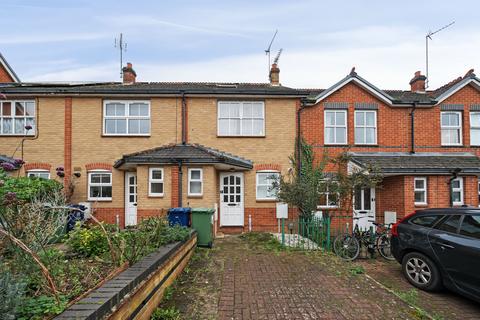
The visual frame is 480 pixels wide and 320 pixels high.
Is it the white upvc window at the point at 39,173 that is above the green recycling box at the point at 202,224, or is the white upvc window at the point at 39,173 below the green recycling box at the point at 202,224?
above

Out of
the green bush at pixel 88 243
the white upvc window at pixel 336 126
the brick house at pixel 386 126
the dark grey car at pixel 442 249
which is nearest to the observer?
the dark grey car at pixel 442 249

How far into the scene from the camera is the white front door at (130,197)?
12.3 meters

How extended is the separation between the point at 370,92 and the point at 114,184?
12.1m

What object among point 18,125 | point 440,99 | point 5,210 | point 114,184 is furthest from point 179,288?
point 440,99

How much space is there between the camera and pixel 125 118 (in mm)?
12797

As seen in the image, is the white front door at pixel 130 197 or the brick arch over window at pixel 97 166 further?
the brick arch over window at pixel 97 166

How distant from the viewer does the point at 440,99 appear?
13.6 metres

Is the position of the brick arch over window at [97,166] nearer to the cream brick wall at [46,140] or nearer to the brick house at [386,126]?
the cream brick wall at [46,140]

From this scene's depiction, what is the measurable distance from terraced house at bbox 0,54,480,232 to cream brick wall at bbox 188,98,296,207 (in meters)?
0.04

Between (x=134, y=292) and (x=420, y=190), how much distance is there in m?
12.5

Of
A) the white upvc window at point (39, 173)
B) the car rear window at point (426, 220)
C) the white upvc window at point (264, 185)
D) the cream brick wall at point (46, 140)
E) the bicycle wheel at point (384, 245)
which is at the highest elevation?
the cream brick wall at point (46, 140)

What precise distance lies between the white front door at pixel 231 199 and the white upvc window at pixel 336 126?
454 cm

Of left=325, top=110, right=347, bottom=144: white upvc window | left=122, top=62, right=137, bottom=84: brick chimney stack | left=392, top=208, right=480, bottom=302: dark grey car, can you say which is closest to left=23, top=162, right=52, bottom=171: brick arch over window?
left=122, top=62, right=137, bottom=84: brick chimney stack

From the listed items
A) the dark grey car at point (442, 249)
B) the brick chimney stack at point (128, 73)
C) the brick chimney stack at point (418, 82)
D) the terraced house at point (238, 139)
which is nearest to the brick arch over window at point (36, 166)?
the terraced house at point (238, 139)
